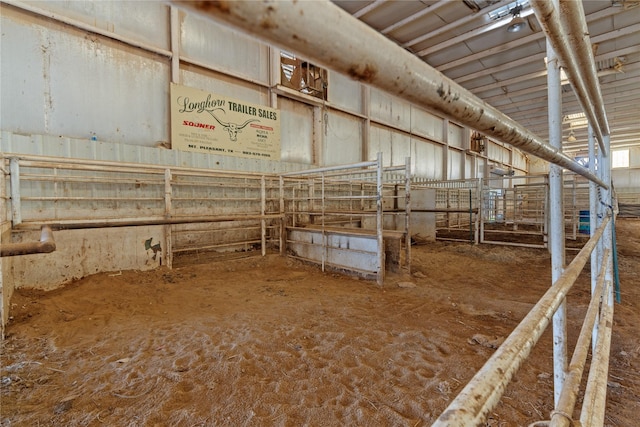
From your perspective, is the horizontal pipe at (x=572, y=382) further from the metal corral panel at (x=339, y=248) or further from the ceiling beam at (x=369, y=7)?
the ceiling beam at (x=369, y=7)

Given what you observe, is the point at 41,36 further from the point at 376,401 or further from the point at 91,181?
the point at 376,401

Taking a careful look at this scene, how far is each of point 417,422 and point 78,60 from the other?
556 cm

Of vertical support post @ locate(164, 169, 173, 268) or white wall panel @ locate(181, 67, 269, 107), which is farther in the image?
white wall panel @ locate(181, 67, 269, 107)

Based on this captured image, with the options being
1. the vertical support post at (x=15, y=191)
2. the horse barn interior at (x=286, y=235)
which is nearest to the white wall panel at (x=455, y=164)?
the horse barn interior at (x=286, y=235)

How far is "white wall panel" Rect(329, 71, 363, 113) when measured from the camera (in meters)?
7.30

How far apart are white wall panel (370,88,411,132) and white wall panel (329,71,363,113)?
0.58 metres

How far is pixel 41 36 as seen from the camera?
3748 millimetres

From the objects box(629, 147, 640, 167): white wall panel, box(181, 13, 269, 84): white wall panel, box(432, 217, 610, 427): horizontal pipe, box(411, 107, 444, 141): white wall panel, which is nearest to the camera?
box(432, 217, 610, 427): horizontal pipe

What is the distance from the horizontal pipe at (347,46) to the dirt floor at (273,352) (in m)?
1.70

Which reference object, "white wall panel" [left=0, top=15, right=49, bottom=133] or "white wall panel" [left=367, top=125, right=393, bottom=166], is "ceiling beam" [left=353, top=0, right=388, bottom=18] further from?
"white wall panel" [left=0, top=15, right=49, bottom=133]

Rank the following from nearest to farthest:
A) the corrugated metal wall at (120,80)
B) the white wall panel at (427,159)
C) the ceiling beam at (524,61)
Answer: the corrugated metal wall at (120,80), the ceiling beam at (524,61), the white wall panel at (427,159)

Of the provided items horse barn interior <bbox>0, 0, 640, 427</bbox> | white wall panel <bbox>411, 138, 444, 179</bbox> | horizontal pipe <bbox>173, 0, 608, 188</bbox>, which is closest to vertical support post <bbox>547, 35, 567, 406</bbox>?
horse barn interior <bbox>0, 0, 640, 427</bbox>

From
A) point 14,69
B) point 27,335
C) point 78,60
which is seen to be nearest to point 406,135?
point 78,60

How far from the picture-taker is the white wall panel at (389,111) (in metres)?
8.41
